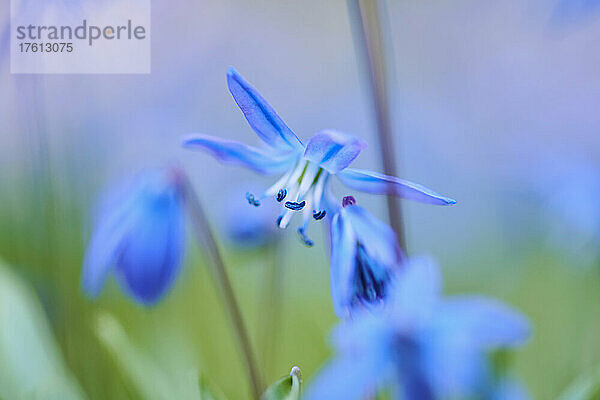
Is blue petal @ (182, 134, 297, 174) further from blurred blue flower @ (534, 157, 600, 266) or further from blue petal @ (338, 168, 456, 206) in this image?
blurred blue flower @ (534, 157, 600, 266)

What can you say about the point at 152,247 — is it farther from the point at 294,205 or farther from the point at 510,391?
the point at 510,391

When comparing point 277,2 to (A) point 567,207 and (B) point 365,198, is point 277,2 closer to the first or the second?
(B) point 365,198

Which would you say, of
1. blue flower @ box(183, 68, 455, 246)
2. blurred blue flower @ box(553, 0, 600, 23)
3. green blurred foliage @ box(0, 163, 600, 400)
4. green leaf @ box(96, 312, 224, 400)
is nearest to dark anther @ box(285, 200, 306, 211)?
blue flower @ box(183, 68, 455, 246)

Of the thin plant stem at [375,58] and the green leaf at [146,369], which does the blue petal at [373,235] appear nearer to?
the thin plant stem at [375,58]

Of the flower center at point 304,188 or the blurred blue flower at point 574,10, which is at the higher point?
the blurred blue flower at point 574,10

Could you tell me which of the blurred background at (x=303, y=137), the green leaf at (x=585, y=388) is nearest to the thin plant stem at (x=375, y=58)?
the blurred background at (x=303, y=137)

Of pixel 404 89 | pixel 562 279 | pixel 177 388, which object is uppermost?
pixel 404 89

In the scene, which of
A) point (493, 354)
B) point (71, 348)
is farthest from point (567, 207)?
point (71, 348)
